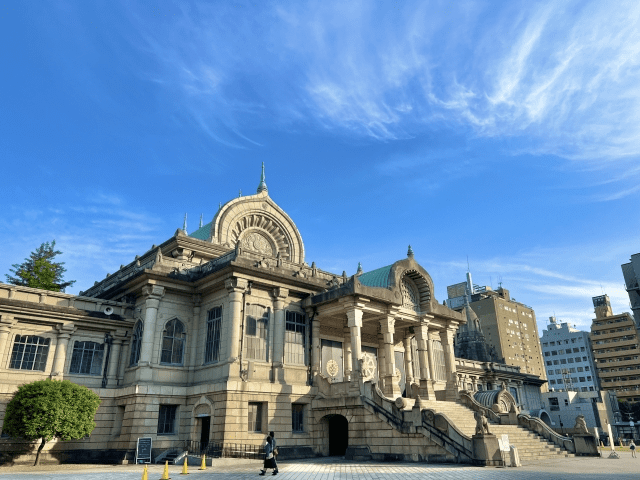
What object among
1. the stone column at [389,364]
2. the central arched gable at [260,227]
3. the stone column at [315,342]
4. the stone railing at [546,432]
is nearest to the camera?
the stone railing at [546,432]

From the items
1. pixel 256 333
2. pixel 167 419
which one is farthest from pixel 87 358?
pixel 256 333

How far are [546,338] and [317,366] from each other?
122 meters

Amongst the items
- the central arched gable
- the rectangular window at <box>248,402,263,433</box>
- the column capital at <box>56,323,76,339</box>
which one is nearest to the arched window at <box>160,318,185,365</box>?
the column capital at <box>56,323,76,339</box>

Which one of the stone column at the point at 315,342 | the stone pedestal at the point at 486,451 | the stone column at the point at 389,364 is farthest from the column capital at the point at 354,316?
the stone pedestal at the point at 486,451

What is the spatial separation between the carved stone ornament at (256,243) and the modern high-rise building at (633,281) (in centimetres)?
3166

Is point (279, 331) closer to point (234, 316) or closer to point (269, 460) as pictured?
point (234, 316)

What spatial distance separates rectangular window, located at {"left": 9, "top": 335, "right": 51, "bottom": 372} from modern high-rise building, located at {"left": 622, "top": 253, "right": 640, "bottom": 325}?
1135 inches

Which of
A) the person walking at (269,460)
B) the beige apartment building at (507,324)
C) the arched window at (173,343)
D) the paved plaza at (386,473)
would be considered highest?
the beige apartment building at (507,324)

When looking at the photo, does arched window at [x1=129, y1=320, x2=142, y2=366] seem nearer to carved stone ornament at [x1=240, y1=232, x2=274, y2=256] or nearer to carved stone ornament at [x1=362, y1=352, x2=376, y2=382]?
carved stone ornament at [x1=240, y1=232, x2=274, y2=256]

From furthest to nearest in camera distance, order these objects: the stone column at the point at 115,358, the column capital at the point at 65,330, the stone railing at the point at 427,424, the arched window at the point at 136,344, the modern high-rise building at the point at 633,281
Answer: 1. the stone column at the point at 115,358
2. the arched window at the point at 136,344
3. the column capital at the point at 65,330
4. the stone railing at the point at 427,424
5. the modern high-rise building at the point at 633,281

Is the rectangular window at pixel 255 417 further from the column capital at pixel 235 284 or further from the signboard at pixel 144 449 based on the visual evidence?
the column capital at pixel 235 284

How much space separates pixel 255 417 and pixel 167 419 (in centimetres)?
519

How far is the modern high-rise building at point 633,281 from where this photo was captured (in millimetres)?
9117

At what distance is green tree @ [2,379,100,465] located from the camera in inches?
902
